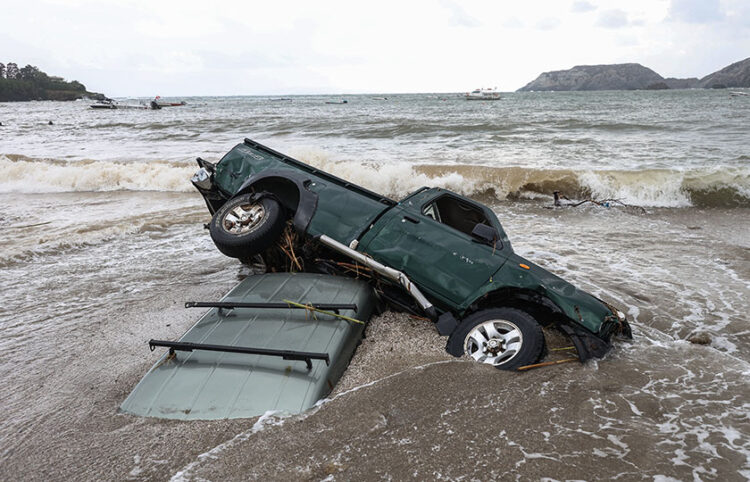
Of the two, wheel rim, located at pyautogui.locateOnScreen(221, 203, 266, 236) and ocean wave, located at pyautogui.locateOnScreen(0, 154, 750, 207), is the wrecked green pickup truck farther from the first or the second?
ocean wave, located at pyautogui.locateOnScreen(0, 154, 750, 207)

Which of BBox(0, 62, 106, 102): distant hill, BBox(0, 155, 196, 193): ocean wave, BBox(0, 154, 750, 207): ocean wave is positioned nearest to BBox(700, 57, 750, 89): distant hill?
BBox(0, 154, 750, 207): ocean wave

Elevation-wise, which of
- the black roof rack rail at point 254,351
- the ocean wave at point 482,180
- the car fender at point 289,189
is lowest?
the black roof rack rail at point 254,351

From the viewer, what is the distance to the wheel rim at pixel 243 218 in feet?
16.3

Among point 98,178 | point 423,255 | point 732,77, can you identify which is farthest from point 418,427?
point 732,77

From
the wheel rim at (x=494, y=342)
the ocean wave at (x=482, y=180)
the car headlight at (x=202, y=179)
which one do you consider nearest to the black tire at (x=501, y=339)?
the wheel rim at (x=494, y=342)

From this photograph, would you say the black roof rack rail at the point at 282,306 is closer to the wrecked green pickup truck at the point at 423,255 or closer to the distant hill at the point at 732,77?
the wrecked green pickup truck at the point at 423,255

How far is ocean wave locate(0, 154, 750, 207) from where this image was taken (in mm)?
10789

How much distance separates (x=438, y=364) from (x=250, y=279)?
2058 millimetres

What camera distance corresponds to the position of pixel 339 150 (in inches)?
715

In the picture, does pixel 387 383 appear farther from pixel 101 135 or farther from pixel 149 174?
pixel 101 135

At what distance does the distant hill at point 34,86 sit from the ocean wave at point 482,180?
132324 mm

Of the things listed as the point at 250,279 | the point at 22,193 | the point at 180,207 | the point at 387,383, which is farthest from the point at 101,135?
the point at 387,383

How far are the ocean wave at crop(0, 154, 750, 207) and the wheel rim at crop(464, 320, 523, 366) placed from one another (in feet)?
26.8

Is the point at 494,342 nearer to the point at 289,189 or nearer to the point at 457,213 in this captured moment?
the point at 457,213
